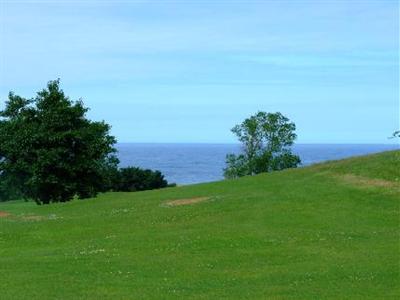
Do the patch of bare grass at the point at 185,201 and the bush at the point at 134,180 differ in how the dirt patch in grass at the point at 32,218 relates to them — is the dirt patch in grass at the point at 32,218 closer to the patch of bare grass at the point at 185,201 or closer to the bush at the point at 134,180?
the patch of bare grass at the point at 185,201

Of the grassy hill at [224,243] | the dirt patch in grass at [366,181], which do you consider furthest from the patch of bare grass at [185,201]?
the dirt patch in grass at [366,181]

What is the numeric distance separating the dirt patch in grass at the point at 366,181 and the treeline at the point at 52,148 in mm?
21055

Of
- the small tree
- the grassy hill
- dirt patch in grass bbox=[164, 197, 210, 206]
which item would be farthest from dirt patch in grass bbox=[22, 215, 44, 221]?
the small tree

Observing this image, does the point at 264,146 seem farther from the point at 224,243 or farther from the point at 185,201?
the point at 224,243

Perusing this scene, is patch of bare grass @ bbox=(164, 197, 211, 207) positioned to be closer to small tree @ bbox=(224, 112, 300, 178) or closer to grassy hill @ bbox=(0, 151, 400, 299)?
grassy hill @ bbox=(0, 151, 400, 299)

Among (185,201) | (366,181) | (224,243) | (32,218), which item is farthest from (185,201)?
(224,243)

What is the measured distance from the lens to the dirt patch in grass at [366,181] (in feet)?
119

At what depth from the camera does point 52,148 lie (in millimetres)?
49312

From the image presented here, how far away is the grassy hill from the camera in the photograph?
16.4m

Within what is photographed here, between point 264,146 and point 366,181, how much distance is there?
38.3m

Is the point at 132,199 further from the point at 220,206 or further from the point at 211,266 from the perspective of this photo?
the point at 211,266

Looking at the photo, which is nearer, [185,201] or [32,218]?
[32,218]

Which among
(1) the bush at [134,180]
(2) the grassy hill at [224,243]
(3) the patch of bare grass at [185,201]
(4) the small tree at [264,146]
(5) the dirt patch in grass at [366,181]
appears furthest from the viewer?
(1) the bush at [134,180]

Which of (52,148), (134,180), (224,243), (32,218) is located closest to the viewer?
(224,243)
